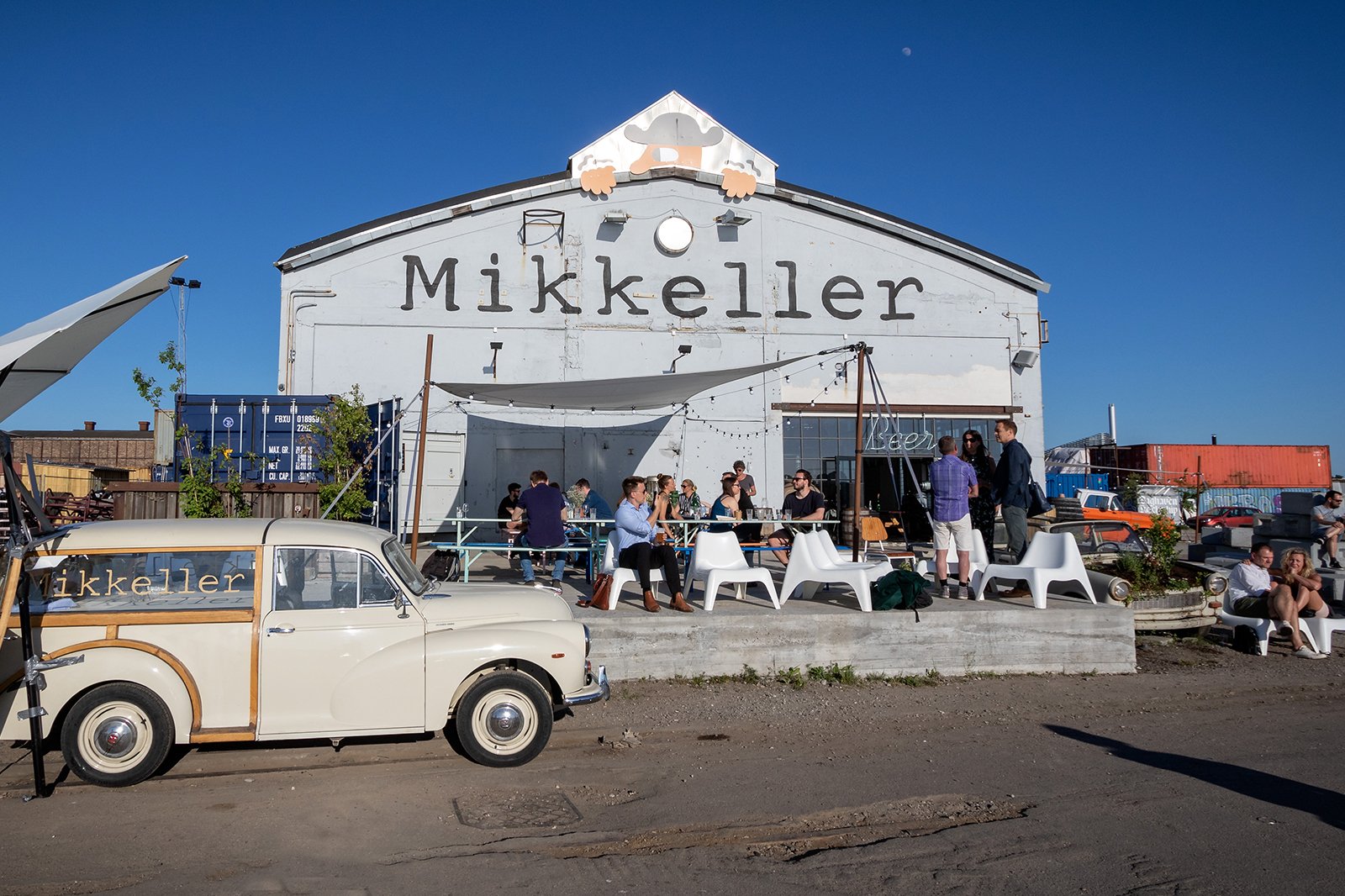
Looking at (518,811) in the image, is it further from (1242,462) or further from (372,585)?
(1242,462)

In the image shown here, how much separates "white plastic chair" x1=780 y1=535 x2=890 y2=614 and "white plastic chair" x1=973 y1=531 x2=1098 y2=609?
1495 millimetres

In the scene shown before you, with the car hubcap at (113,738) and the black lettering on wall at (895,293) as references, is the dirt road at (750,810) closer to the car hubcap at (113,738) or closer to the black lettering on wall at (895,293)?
the car hubcap at (113,738)

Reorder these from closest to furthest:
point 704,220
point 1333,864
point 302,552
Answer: point 1333,864 → point 302,552 → point 704,220

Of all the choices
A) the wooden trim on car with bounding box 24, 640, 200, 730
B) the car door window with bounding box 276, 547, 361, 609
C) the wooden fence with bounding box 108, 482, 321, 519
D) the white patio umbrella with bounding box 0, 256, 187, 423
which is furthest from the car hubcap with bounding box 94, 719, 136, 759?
the wooden fence with bounding box 108, 482, 321, 519

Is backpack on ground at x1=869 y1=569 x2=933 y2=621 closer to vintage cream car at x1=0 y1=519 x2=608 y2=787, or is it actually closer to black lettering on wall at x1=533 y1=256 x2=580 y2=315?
vintage cream car at x1=0 y1=519 x2=608 y2=787

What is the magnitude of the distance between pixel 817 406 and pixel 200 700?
45.1 ft

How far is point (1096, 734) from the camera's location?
6.89m

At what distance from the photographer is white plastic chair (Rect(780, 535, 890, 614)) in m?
8.94

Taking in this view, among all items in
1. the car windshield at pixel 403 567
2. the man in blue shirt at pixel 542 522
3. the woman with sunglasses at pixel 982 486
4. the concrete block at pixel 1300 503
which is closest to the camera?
the car windshield at pixel 403 567

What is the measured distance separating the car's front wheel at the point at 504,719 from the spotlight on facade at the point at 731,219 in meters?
13.6

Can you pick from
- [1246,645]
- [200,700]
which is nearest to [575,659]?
[200,700]

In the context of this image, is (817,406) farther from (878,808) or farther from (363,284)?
(878,808)

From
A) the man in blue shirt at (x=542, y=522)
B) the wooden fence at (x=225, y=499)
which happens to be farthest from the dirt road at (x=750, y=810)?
the wooden fence at (x=225, y=499)

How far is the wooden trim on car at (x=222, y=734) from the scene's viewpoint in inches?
218
